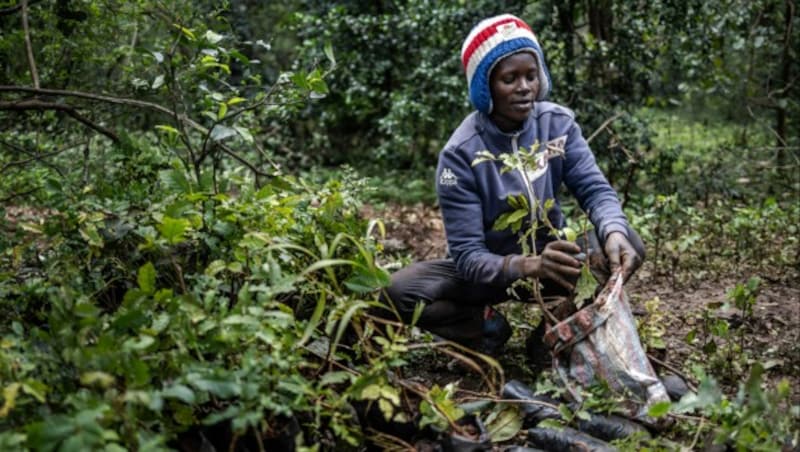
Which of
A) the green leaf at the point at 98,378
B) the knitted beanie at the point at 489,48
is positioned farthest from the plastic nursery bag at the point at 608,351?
the green leaf at the point at 98,378

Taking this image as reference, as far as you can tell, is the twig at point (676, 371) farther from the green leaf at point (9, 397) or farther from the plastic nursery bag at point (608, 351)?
the green leaf at point (9, 397)

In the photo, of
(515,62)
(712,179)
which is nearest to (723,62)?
(712,179)

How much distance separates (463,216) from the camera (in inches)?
132

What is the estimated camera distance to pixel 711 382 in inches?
89.0

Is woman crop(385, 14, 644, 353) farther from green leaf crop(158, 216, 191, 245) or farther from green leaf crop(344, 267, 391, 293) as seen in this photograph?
green leaf crop(158, 216, 191, 245)

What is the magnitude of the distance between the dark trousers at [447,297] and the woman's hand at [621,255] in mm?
366

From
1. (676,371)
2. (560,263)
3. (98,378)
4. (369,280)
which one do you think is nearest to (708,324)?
(676,371)

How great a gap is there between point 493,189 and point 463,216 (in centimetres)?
18

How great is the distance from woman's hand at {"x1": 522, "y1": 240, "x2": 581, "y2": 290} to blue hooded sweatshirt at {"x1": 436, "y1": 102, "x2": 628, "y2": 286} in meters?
0.28

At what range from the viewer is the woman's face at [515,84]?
340 centimetres

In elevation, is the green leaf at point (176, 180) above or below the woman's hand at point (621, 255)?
above

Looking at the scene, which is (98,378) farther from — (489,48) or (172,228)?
(489,48)

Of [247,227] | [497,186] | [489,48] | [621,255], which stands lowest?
[621,255]

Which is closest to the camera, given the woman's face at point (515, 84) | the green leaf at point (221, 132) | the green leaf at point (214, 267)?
the green leaf at point (214, 267)
